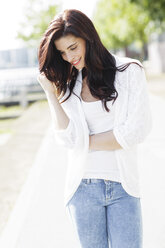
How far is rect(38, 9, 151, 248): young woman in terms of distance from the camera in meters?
2.01

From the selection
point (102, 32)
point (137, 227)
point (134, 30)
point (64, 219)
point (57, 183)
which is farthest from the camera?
point (102, 32)

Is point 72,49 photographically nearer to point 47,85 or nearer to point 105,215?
point 47,85

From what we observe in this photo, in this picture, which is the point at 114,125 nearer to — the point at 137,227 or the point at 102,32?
the point at 137,227

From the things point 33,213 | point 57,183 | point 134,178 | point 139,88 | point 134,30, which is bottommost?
point 134,30

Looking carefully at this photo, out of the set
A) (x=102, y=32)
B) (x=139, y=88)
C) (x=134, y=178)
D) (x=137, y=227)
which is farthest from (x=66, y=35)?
(x=102, y=32)

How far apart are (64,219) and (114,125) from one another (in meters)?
2.22

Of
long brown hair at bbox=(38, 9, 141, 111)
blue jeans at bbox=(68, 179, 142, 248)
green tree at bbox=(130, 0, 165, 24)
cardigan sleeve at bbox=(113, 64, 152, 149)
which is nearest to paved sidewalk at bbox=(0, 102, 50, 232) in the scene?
blue jeans at bbox=(68, 179, 142, 248)

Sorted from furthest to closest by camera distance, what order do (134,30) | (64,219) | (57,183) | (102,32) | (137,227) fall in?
(102,32) → (134,30) → (57,183) → (64,219) → (137,227)

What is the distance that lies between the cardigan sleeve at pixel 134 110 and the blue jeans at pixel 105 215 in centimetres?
26

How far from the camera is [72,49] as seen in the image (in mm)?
2129

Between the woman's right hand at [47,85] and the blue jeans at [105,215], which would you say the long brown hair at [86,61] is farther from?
the blue jeans at [105,215]

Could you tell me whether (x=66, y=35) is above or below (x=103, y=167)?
above

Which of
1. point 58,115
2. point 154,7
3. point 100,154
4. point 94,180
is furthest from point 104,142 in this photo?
point 154,7

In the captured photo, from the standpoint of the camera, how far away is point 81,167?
206cm
